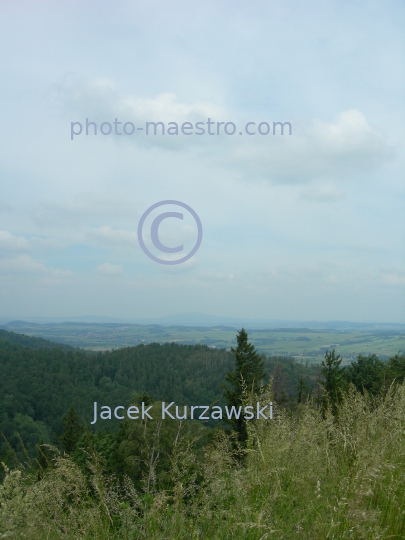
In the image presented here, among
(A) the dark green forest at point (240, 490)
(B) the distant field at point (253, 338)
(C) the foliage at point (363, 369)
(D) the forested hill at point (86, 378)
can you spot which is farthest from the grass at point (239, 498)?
(C) the foliage at point (363, 369)

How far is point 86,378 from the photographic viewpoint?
4550 cm

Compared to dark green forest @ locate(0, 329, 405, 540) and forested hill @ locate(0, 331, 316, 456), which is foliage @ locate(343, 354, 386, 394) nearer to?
forested hill @ locate(0, 331, 316, 456)

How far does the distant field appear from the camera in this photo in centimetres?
834

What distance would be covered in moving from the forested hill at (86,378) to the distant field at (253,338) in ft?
18.2

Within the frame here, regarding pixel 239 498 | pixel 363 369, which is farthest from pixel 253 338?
pixel 363 369

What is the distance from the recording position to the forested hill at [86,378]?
2114 centimetres

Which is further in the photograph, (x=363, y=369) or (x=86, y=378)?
(x=86, y=378)

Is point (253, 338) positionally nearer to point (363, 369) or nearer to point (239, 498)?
point (239, 498)

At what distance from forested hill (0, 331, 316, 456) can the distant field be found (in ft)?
18.2

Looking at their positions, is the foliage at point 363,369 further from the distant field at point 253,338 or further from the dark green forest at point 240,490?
the dark green forest at point 240,490

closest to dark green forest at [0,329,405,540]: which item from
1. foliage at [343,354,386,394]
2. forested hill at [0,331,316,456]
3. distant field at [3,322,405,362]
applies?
distant field at [3,322,405,362]

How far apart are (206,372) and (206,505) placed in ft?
64.8

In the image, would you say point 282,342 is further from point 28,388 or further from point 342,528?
point 28,388

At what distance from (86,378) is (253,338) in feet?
133
